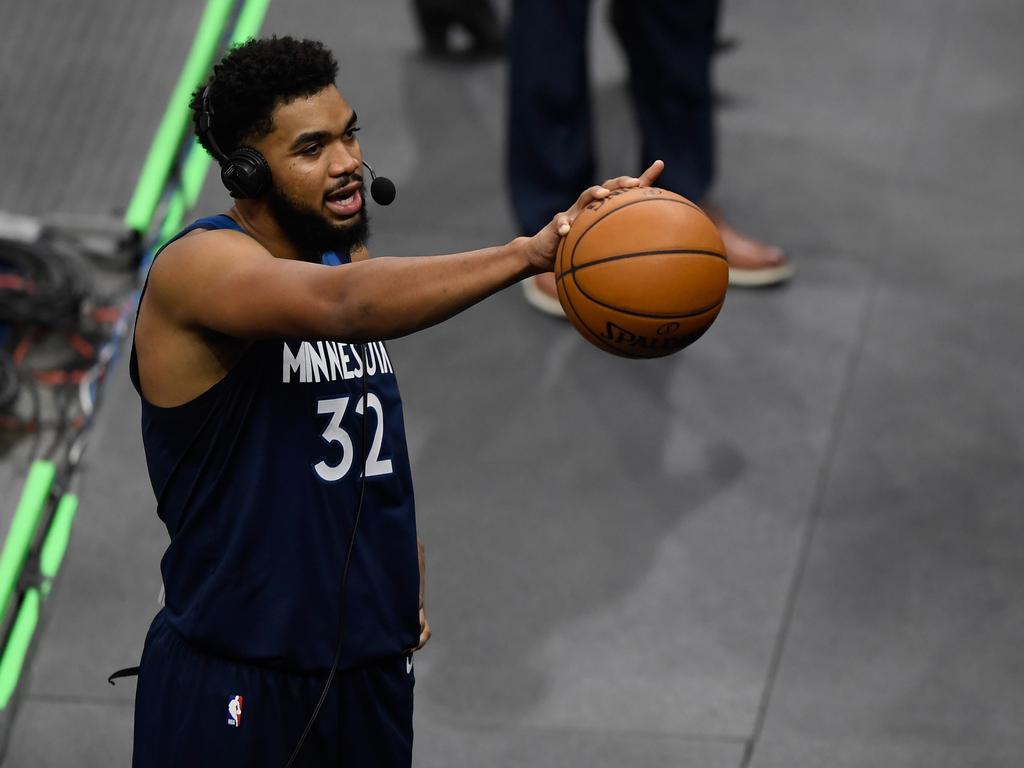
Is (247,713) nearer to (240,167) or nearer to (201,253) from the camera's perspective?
(201,253)

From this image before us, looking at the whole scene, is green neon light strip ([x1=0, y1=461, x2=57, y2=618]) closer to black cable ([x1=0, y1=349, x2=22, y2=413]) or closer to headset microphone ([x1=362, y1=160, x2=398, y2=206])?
black cable ([x1=0, y1=349, x2=22, y2=413])

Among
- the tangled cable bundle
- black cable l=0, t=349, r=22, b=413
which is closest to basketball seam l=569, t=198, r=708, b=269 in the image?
black cable l=0, t=349, r=22, b=413

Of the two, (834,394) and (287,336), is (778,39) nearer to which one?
(834,394)

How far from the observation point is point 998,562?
421 centimetres

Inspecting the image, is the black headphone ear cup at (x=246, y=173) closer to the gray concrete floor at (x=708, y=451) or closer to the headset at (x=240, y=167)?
the headset at (x=240, y=167)

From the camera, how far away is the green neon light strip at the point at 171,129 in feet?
16.9

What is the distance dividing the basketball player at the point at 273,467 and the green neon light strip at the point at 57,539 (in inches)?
65.6

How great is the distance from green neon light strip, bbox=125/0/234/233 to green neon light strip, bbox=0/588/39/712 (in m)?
1.53

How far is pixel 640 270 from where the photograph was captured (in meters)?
2.21

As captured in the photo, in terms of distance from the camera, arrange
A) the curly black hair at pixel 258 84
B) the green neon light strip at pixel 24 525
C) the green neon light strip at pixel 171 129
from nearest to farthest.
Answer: the curly black hair at pixel 258 84, the green neon light strip at pixel 24 525, the green neon light strip at pixel 171 129

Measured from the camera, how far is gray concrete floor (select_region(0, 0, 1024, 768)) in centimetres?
→ 385

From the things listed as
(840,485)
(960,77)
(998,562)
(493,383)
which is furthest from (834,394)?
(960,77)

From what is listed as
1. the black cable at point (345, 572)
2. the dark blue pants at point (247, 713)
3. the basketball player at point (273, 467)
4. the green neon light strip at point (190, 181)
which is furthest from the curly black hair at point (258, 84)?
the green neon light strip at point (190, 181)

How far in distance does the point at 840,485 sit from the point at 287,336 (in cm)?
259
